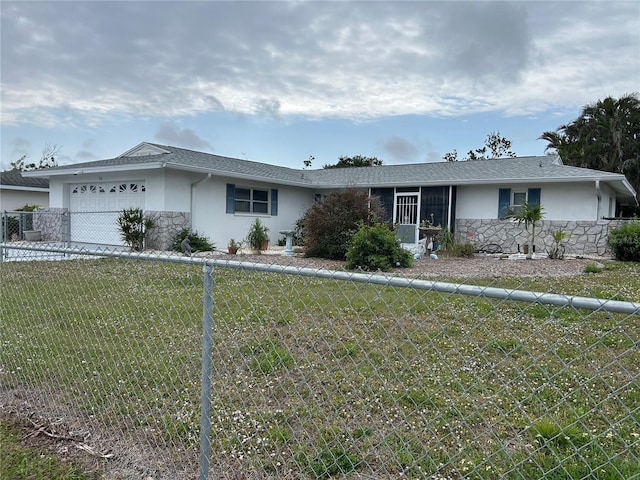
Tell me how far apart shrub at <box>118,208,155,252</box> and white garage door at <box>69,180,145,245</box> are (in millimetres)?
586

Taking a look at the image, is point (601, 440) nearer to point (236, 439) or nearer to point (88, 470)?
point (236, 439)

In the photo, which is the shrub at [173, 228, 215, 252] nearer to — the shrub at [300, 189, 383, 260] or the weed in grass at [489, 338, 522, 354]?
the shrub at [300, 189, 383, 260]

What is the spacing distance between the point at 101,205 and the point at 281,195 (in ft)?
21.8

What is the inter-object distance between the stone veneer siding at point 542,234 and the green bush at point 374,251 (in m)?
6.00

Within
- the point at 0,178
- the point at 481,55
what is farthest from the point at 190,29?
the point at 0,178

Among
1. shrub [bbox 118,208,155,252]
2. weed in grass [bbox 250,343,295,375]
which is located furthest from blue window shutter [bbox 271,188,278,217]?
weed in grass [bbox 250,343,295,375]

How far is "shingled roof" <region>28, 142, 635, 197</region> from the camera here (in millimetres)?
14469

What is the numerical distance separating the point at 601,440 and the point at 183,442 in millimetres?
2521

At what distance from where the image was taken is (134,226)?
45.5 ft

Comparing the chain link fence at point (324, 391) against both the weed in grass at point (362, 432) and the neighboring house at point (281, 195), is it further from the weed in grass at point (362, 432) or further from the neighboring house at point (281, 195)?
the neighboring house at point (281, 195)

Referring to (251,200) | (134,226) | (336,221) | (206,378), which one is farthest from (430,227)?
(206,378)

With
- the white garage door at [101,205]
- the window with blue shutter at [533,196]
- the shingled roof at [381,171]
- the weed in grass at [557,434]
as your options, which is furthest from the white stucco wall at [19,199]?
the weed in grass at [557,434]

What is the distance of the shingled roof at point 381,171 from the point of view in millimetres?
14469

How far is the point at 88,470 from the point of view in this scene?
256 centimetres
